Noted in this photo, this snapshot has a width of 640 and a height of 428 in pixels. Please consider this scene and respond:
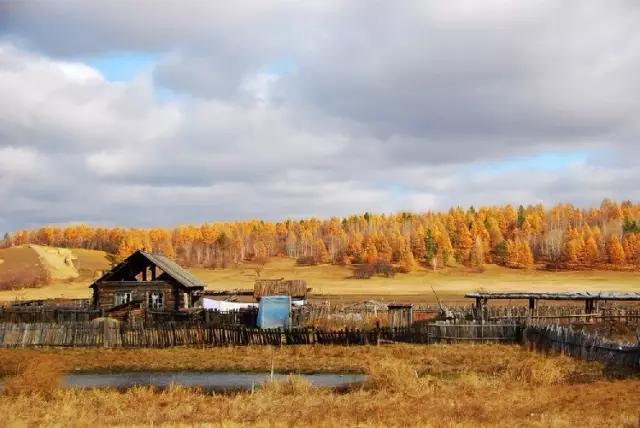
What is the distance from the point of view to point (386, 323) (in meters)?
53.2

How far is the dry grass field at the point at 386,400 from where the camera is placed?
20.4 m

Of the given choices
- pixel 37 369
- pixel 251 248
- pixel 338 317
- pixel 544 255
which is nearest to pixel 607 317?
pixel 338 317

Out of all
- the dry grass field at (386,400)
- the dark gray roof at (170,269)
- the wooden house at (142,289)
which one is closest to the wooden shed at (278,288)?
the dark gray roof at (170,269)

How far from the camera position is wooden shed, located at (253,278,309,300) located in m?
61.8

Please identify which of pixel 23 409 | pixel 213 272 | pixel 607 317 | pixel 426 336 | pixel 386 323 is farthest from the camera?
pixel 213 272

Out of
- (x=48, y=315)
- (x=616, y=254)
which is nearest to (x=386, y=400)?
(x=48, y=315)

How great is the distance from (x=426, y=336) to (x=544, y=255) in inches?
4956

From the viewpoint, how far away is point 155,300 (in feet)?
181

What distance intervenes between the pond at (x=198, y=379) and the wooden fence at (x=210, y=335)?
7470 mm

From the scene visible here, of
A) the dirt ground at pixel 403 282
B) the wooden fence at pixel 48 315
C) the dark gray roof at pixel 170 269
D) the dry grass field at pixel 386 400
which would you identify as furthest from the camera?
the dirt ground at pixel 403 282

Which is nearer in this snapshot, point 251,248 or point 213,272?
point 213,272

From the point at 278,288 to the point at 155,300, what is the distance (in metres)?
11.2

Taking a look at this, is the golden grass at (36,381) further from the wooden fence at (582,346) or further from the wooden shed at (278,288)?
the wooden shed at (278,288)

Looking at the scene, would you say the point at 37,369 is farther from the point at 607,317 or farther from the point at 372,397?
the point at 607,317
